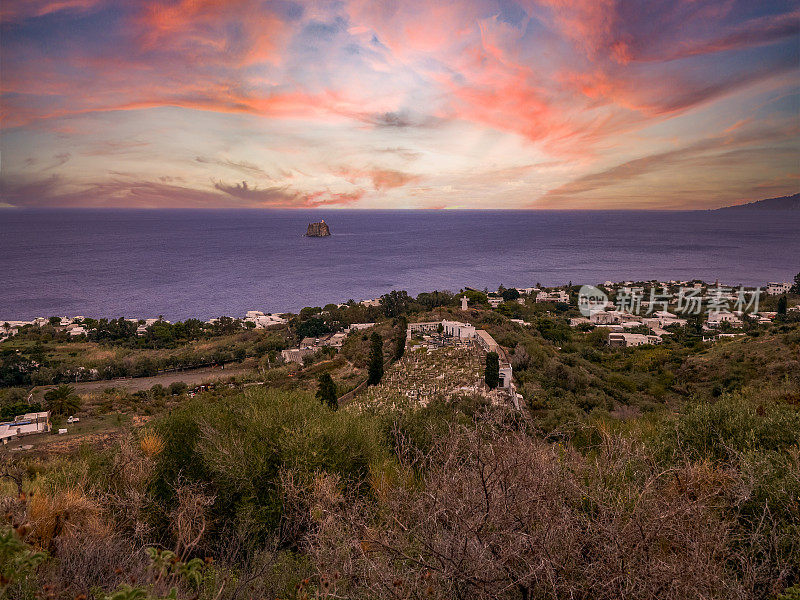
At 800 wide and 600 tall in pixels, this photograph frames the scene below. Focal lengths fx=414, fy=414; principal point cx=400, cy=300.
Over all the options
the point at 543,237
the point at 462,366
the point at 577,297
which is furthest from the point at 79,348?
the point at 543,237

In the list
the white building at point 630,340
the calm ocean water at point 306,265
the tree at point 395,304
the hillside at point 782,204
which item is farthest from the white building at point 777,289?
the hillside at point 782,204

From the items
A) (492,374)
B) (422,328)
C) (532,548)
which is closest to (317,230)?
(422,328)

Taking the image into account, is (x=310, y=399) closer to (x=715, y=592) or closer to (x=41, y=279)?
(x=715, y=592)

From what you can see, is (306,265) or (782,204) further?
(782,204)

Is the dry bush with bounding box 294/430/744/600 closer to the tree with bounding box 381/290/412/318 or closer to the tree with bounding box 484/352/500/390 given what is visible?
the tree with bounding box 484/352/500/390

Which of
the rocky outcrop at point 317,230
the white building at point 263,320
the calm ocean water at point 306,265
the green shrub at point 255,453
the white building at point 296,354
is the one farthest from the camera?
the rocky outcrop at point 317,230

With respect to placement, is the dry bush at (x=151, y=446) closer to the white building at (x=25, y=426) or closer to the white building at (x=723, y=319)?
the white building at (x=25, y=426)

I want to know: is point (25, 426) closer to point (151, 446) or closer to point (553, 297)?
point (151, 446)

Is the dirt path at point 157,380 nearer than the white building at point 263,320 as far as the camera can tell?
Yes
